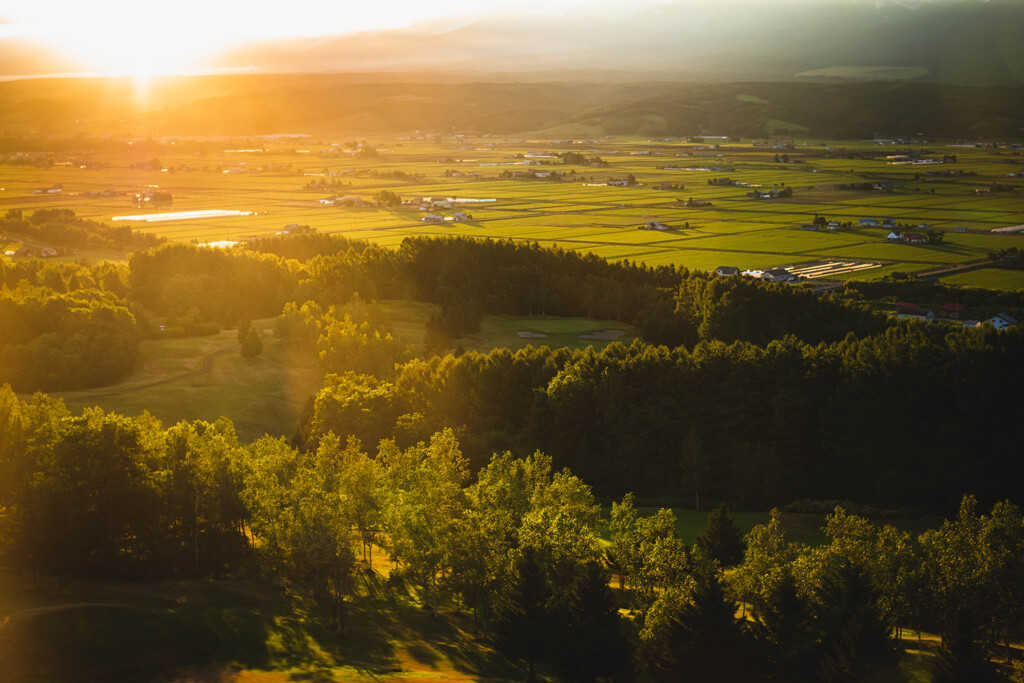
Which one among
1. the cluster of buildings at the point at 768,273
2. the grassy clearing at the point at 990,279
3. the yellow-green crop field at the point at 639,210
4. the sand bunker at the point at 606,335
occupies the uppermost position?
the yellow-green crop field at the point at 639,210

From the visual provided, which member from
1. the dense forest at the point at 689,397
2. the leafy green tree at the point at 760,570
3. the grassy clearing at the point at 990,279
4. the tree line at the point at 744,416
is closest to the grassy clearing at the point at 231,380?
the dense forest at the point at 689,397

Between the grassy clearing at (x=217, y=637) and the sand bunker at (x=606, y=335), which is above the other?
the grassy clearing at (x=217, y=637)

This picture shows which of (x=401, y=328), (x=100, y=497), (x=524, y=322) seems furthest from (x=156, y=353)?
(x=100, y=497)

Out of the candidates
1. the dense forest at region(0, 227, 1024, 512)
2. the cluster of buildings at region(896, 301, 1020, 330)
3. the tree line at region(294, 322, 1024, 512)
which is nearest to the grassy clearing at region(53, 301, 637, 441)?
the dense forest at region(0, 227, 1024, 512)

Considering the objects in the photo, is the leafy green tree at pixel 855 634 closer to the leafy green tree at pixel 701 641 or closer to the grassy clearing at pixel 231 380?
the leafy green tree at pixel 701 641

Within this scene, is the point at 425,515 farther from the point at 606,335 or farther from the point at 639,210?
the point at 639,210

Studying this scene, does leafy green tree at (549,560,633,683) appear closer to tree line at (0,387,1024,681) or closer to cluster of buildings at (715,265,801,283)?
tree line at (0,387,1024,681)
